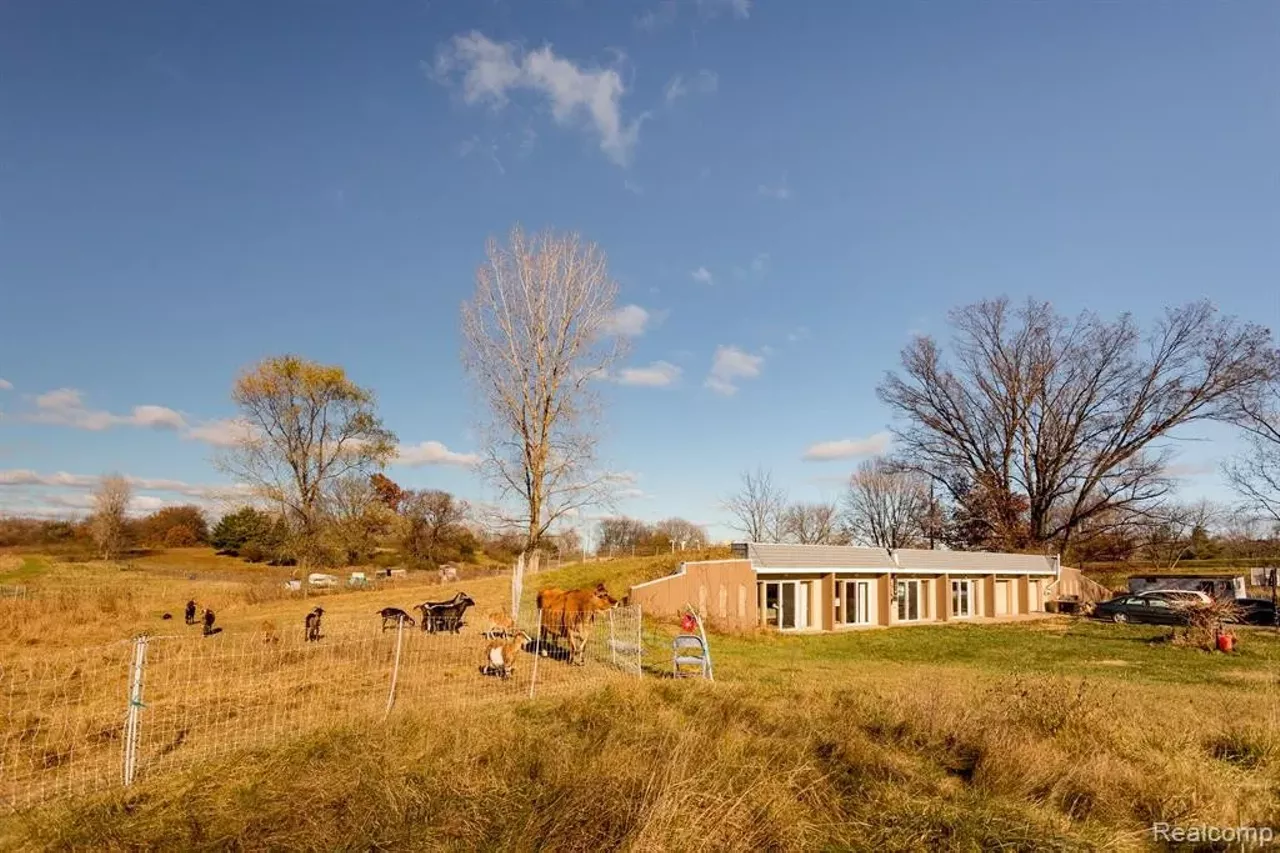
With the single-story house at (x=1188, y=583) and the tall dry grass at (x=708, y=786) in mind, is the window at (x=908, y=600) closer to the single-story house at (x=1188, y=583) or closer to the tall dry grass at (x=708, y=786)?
the single-story house at (x=1188, y=583)

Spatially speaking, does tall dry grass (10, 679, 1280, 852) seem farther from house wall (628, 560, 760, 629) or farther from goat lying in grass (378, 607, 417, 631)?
house wall (628, 560, 760, 629)

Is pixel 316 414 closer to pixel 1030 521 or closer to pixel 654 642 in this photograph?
pixel 654 642

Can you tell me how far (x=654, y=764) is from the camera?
6004mm

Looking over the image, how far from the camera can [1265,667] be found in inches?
662

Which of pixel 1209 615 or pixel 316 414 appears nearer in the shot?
pixel 1209 615

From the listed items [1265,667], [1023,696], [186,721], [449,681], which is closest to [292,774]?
[186,721]

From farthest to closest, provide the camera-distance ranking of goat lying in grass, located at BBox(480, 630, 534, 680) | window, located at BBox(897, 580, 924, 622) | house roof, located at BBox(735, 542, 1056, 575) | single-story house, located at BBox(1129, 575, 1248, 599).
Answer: single-story house, located at BBox(1129, 575, 1248, 599), window, located at BBox(897, 580, 924, 622), house roof, located at BBox(735, 542, 1056, 575), goat lying in grass, located at BBox(480, 630, 534, 680)

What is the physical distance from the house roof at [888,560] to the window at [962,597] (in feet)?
2.90

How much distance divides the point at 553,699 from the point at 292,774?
13.6ft

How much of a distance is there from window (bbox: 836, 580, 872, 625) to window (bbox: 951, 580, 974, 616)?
6.91 metres

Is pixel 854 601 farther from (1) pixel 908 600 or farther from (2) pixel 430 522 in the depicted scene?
(2) pixel 430 522

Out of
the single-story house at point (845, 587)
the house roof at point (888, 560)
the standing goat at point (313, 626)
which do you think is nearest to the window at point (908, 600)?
the single-story house at point (845, 587)

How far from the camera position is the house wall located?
24406mm
